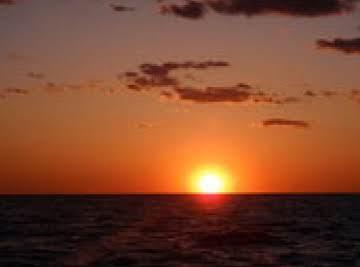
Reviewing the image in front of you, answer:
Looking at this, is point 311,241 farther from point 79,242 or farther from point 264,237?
point 79,242

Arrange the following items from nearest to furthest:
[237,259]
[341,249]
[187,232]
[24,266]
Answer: [24,266] → [237,259] → [341,249] → [187,232]

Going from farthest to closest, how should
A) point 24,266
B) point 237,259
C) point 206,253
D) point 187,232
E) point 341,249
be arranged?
point 187,232 → point 341,249 → point 206,253 → point 237,259 → point 24,266

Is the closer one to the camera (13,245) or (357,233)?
(13,245)

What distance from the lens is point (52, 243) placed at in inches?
2163

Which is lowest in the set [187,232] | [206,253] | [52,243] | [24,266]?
[24,266]

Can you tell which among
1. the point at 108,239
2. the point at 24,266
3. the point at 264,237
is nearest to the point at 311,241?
the point at 264,237

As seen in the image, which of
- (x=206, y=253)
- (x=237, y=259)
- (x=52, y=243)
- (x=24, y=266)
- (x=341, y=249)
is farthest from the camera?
(x=52, y=243)

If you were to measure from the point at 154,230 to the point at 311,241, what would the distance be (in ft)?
55.9

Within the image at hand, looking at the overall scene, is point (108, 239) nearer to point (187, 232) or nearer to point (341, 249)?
point (187, 232)

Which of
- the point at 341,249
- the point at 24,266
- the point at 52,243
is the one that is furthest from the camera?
the point at 52,243

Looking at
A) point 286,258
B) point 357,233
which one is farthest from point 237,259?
point 357,233

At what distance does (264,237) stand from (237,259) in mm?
16819

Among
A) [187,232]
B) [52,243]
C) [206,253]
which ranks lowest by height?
[206,253]

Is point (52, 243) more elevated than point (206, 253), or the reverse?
point (52, 243)
